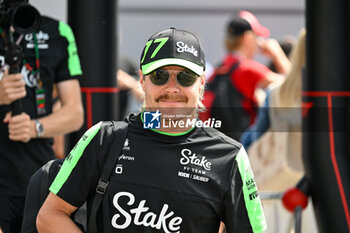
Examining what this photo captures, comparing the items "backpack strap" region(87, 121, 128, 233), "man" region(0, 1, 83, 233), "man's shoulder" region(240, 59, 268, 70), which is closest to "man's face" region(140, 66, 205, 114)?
"backpack strap" region(87, 121, 128, 233)

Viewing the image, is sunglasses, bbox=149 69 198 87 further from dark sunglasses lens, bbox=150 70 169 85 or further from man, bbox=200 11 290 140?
man, bbox=200 11 290 140

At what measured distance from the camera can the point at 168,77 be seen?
8.73ft

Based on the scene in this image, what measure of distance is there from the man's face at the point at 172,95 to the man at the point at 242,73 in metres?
4.69

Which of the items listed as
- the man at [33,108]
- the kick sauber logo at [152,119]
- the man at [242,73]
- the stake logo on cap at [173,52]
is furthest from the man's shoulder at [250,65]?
the kick sauber logo at [152,119]

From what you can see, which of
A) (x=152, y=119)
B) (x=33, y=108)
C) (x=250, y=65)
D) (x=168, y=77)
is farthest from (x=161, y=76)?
(x=250, y=65)

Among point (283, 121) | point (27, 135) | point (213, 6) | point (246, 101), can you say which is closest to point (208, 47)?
point (213, 6)

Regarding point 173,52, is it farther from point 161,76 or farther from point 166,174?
point 166,174

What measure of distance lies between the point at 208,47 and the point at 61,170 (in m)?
7.00

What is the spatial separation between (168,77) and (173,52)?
10cm

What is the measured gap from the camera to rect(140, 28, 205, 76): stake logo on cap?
2658 millimetres

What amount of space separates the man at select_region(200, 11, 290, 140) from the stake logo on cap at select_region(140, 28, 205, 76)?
15.2 ft

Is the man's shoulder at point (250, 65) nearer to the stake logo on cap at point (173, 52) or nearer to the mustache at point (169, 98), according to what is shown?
the stake logo on cap at point (173, 52)

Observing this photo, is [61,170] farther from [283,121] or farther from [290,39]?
[290,39]

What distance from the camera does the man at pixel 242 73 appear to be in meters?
7.46
